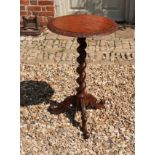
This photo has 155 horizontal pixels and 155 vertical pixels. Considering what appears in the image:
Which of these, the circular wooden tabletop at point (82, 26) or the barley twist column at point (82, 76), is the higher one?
the circular wooden tabletop at point (82, 26)

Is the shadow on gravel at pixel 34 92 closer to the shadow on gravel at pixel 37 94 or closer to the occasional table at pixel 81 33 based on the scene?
the shadow on gravel at pixel 37 94

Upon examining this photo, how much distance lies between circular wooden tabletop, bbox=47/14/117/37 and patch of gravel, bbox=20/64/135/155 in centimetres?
110

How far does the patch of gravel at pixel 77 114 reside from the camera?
161 inches

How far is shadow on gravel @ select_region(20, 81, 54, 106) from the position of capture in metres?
4.91

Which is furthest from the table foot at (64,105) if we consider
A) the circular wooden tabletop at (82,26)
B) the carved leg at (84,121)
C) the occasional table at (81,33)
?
the circular wooden tabletop at (82,26)

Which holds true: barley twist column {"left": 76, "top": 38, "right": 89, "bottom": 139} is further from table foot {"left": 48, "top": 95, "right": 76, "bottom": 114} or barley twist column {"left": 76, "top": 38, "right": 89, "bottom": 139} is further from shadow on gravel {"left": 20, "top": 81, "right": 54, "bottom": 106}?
shadow on gravel {"left": 20, "top": 81, "right": 54, "bottom": 106}

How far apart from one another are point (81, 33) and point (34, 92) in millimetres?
1522

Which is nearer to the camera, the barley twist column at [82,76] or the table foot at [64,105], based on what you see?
the barley twist column at [82,76]

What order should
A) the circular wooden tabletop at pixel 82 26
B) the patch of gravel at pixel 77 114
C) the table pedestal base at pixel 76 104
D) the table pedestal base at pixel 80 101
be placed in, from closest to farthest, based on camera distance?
the circular wooden tabletop at pixel 82 26
the patch of gravel at pixel 77 114
the table pedestal base at pixel 80 101
the table pedestal base at pixel 76 104

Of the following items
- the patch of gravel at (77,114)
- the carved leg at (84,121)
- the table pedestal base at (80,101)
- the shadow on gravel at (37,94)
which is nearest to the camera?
the patch of gravel at (77,114)

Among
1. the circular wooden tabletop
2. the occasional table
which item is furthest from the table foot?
the circular wooden tabletop

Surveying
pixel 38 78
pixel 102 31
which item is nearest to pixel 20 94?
pixel 38 78

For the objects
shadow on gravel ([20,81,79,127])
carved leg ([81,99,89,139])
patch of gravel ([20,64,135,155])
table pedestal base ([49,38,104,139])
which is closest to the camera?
patch of gravel ([20,64,135,155])
